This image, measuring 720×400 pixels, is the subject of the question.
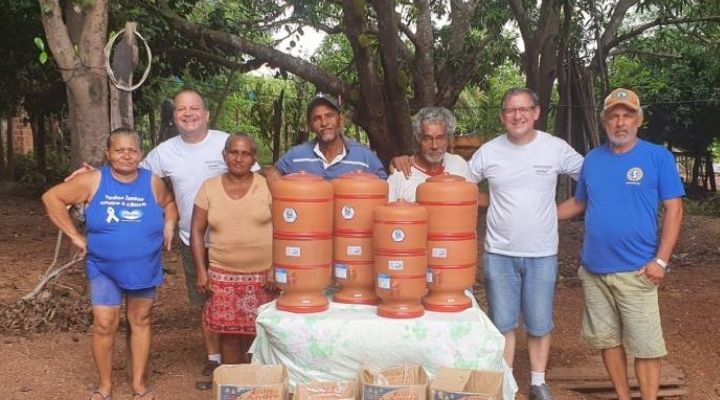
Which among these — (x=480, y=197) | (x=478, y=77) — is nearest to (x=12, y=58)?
(x=478, y=77)

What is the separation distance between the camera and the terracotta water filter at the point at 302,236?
2.96 meters

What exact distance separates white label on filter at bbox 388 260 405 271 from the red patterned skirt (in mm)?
1143

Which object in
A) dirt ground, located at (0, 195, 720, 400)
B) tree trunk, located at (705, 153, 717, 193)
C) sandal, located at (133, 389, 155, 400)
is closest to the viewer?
sandal, located at (133, 389, 155, 400)

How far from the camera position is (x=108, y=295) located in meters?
3.72

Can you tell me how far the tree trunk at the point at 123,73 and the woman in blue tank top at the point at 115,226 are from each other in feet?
5.15

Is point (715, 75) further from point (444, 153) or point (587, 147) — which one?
point (444, 153)

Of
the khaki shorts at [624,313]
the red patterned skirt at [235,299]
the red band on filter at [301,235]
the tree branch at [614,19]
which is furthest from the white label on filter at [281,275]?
the tree branch at [614,19]

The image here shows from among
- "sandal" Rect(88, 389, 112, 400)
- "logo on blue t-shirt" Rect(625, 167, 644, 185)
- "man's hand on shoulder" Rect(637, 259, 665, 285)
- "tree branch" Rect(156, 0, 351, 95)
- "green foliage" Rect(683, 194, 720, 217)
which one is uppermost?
"tree branch" Rect(156, 0, 351, 95)

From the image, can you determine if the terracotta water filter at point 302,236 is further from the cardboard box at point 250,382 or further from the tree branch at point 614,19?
the tree branch at point 614,19

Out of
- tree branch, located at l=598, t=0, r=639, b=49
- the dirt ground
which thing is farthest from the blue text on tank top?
tree branch, located at l=598, t=0, r=639, b=49

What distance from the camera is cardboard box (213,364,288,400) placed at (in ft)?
9.12

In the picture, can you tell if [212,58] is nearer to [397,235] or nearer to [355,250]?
[355,250]

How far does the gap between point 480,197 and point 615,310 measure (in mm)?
884

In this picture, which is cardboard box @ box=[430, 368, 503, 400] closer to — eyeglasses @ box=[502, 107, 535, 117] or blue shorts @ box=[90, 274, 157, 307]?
eyeglasses @ box=[502, 107, 535, 117]
